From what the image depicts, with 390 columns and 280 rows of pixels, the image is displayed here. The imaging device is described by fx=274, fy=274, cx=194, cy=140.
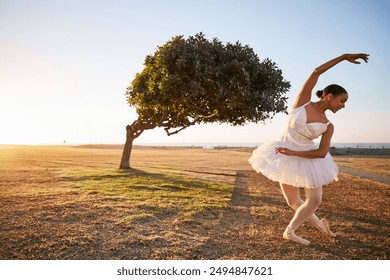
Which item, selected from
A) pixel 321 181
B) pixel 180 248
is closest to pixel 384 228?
pixel 321 181

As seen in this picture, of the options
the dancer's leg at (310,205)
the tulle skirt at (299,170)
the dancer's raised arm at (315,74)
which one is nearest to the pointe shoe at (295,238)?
the dancer's leg at (310,205)

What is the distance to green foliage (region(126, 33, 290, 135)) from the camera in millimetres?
11867

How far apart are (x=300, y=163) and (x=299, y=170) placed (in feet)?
0.51

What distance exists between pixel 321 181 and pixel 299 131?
1.02 m

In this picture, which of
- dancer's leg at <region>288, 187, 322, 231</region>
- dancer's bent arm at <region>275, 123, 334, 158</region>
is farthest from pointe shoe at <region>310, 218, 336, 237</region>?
dancer's bent arm at <region>275, 123, 334, 158</region>

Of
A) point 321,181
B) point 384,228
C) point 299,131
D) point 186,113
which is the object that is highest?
point 186,113

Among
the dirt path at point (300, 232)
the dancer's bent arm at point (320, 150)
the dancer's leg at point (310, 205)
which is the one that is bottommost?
the dirt path at point (300, 232)

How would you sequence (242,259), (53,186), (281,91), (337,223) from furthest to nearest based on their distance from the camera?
(281,91) → (53,186) → (337,223) → (242,259)

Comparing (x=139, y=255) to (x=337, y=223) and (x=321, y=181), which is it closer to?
(x=321, y=181)

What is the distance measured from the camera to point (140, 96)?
14.7 metres

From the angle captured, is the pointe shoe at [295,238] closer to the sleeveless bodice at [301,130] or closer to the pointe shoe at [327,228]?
the pointe shoe at [327,228]

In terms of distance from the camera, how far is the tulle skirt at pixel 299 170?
5148 mm

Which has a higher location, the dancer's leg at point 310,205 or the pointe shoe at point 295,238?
the dancer's leg at point 310,205

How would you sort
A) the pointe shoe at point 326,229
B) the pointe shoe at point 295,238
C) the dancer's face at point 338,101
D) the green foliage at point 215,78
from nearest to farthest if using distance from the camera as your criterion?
the dancer's face at point 338,101 → the pointe shoe at point 295,238 → the pointe shoe at point 326,229 → the green foliage at point 215,78
